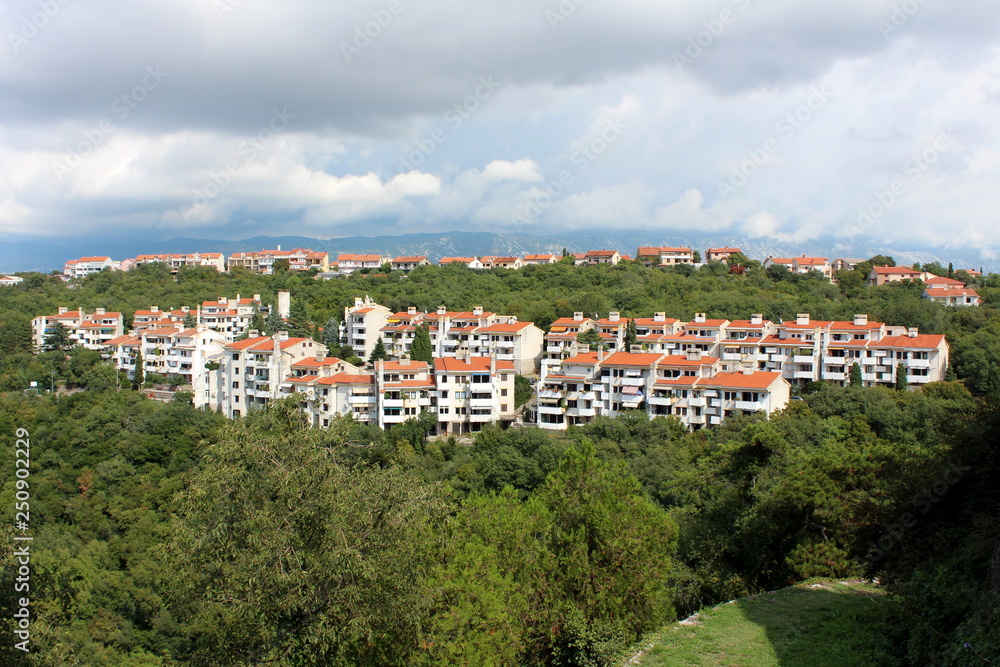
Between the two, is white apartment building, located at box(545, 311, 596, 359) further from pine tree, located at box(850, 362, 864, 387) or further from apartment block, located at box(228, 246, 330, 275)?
apartment block, located at box(228, 246, 330, 275)

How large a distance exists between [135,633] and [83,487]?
1181 cm

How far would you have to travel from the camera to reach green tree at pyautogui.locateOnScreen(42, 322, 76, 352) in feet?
186

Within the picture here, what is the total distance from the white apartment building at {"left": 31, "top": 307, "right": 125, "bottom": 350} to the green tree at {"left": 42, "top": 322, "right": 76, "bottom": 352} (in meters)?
0.72

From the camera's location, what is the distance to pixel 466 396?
41.8 meters

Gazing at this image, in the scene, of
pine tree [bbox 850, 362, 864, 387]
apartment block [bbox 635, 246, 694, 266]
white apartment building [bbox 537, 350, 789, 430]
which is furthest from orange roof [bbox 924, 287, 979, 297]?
apartment block [bbox 635, 246, 694, 266]

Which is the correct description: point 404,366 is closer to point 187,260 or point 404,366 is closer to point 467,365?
point 467,365

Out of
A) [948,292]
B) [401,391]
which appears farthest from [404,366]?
[948,292]

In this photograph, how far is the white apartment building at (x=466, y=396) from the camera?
41.6 metres

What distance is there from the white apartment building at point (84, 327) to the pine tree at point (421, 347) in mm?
29221

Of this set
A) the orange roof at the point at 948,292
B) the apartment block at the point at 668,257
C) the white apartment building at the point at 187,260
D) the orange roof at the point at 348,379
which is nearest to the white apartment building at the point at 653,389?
the orange roof at the point at 348,379

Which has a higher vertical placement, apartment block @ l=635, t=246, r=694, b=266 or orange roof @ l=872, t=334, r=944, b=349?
apartment block @ l=635, t=246, r=694, b=266

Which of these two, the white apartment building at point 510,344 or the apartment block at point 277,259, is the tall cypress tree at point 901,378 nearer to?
the white apartment building at point 510,344

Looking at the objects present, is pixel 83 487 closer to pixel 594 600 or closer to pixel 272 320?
pixel 272 320

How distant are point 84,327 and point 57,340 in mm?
3026
